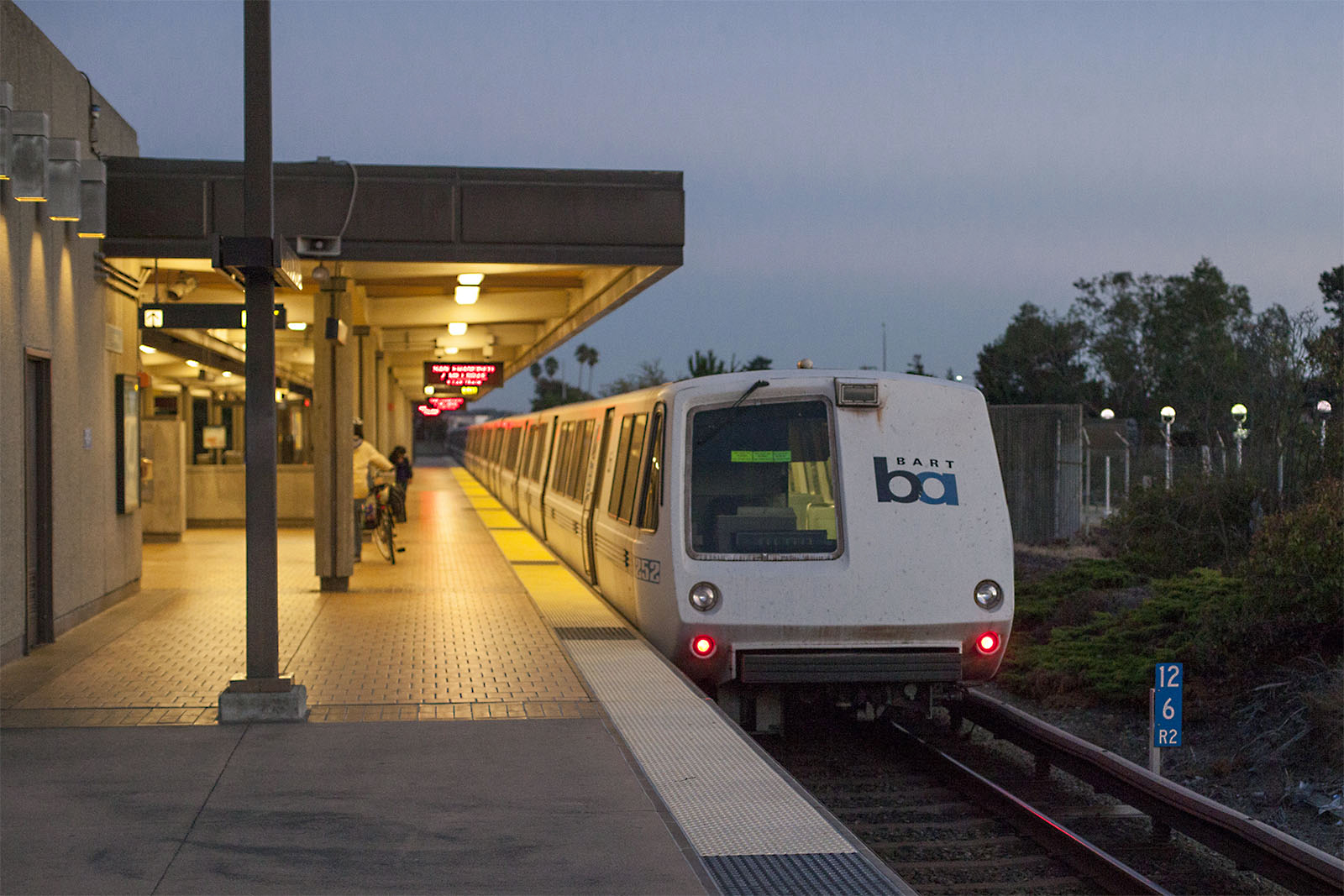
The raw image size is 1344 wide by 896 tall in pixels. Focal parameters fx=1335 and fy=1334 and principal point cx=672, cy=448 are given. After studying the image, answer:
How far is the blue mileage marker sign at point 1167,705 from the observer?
8320 millimetres

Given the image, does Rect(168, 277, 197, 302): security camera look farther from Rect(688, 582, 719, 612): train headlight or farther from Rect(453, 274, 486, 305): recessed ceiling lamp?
Rect(688, 582, 719, 612): train headlight

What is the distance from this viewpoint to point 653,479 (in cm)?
933

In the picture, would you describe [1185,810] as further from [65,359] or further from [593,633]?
[65,359]

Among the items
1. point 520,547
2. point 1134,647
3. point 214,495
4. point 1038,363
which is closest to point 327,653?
point 1134,647

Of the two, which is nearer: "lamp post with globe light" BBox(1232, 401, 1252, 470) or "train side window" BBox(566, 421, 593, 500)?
"train side window" BBox(566, 421, 593, 500)

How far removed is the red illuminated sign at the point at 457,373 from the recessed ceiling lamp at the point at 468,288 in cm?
554

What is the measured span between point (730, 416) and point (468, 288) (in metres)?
7.58

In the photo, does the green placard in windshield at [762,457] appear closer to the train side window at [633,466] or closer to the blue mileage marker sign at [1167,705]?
the train side window at [633,466]

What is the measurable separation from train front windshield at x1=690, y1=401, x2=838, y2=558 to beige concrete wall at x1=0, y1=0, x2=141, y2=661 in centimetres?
482

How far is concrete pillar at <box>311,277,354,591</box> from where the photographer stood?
1387 cm

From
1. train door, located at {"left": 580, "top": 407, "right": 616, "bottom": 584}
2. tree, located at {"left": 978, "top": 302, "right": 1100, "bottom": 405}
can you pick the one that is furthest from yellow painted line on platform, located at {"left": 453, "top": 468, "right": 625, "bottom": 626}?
tree, located at {"left": 978, "top": 302, "right": 1100, "bottom": 405}

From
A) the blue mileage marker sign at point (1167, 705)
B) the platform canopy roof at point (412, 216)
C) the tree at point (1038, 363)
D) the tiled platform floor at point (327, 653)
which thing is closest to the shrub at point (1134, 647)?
the blue mileage marker sign at point (1167, 705)

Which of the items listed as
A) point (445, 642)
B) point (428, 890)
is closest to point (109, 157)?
point (445, 642)

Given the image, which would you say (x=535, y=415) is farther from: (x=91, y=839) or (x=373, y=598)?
(x=91, y=839)
